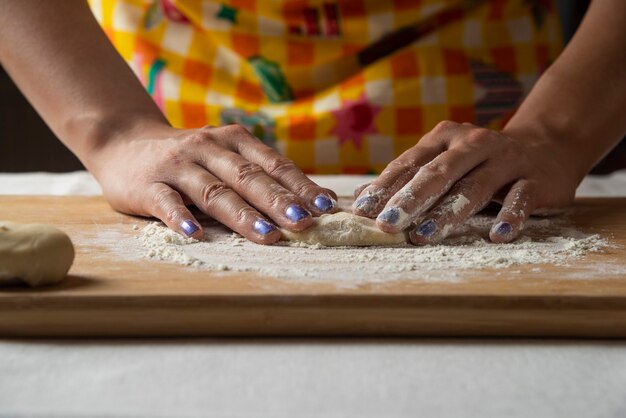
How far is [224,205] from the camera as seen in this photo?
1.31 meters

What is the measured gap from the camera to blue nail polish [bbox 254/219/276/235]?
124cm

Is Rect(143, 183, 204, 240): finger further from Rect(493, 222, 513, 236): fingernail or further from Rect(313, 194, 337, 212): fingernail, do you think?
Rect(493, 222, 513, 236): fingernail

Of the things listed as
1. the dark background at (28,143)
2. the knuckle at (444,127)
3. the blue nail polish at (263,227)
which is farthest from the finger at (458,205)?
the dark background at (28,143)

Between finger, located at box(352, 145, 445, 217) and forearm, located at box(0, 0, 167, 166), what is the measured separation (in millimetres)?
485

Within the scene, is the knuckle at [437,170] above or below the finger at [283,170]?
above

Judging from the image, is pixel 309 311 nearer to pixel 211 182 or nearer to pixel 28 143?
pixel 211 182

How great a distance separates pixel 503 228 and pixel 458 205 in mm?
78

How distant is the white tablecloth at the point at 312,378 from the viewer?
762 mm

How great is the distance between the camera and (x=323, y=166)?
1.91 metres

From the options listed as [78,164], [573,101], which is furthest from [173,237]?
[78,164]

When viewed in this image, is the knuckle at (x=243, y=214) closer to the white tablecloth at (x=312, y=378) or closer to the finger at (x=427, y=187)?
the finger at (x=427, y=187)

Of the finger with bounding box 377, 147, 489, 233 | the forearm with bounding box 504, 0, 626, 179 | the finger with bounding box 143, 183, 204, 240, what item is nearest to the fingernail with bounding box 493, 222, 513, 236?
the finger with bounding box 377, 147, 489, 233

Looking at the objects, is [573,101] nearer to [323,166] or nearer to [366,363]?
[323,166]

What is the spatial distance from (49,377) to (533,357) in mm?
509
